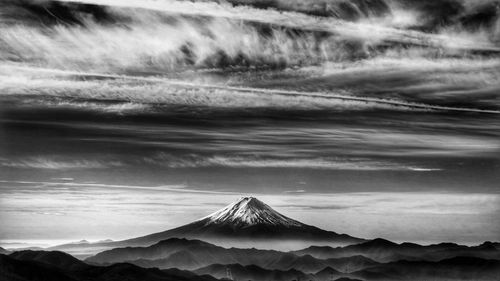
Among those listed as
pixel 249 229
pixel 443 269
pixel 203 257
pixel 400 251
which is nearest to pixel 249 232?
pixel 249 229

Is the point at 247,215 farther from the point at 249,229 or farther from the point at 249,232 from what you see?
the point at 249,229

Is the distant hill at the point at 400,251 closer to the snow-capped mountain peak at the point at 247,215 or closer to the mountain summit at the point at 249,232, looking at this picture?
the mountain summit at the point at 249,232

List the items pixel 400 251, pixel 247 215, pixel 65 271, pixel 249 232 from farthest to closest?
pixel 65 271 < pixel 249 232 < pixel 400 251 < pixel 247 215

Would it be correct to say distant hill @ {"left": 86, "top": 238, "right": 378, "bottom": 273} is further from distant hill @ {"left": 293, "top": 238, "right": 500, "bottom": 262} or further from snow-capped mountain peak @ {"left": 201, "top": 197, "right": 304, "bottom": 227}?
snow-capped mountain peak @ {"left": 201, "top": 197, "right": 304, "bottom": 227}

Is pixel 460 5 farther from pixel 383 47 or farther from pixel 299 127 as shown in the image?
pixel 299 127

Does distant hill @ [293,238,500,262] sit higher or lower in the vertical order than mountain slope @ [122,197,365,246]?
lower

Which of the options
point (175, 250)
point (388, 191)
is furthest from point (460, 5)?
point (175, 250)

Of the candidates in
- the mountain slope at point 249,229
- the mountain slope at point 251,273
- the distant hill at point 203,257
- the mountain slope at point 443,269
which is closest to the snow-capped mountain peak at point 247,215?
the mountain slope at point 249,229

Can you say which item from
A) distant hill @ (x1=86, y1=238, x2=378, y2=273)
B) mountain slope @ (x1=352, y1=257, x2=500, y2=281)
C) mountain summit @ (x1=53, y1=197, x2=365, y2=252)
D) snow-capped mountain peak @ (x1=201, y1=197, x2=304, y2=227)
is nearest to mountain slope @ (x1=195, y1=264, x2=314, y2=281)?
distant hill @ (x1=86, y1=238, x2=378, y2=273)

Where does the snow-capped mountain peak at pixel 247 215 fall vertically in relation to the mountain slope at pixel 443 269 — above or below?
above
